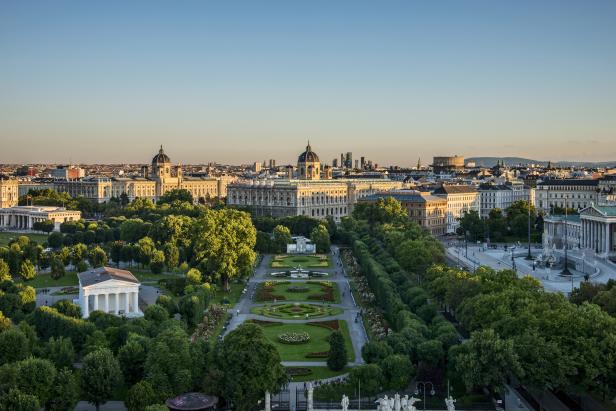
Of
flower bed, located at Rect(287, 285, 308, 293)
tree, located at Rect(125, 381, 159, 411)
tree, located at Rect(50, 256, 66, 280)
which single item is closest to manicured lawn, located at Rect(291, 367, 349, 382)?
tree, located at Rect(125, 381, 159, 411)

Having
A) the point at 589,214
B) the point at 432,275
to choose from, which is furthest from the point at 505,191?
the point at 432,275

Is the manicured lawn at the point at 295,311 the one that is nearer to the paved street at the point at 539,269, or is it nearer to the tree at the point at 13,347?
the paved street at the point at 539,269

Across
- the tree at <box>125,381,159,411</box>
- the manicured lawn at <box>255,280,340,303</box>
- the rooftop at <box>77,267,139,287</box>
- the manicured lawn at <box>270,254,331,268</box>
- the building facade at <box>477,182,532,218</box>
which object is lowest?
the manicured lawn at <box>270,254,331,268</box>

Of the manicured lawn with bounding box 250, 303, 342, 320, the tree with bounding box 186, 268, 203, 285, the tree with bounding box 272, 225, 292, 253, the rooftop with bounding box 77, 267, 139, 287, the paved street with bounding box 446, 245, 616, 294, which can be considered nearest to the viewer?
the rooftop with bounding box 77, 267, 139, 287

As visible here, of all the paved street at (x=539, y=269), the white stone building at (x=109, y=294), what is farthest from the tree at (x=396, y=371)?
the paved street at (x=539, y=269)

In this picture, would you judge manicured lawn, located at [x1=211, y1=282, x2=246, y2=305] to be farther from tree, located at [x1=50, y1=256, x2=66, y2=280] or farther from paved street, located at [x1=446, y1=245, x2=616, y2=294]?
paved street, located at [x1=446, y1=245, x2=616, y2=294]

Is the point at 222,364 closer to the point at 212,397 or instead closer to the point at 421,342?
the point at 212,397

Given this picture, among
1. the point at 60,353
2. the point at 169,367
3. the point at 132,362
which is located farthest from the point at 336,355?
the point at 60,353
